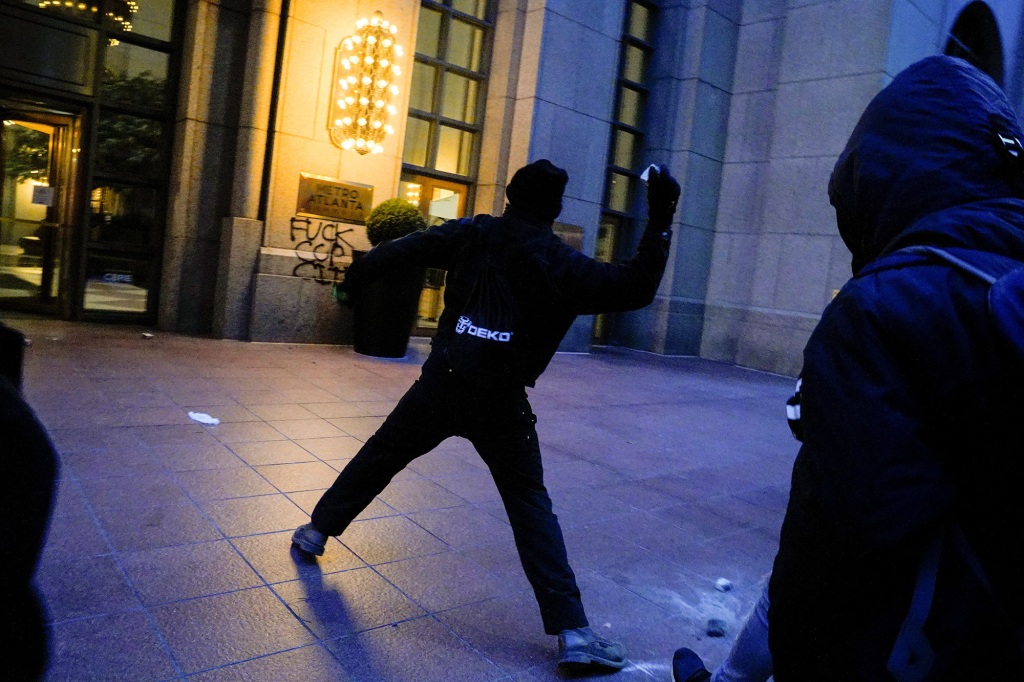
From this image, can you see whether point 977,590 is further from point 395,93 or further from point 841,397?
point 395,93

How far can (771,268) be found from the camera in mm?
14000

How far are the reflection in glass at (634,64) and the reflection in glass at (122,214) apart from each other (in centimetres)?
872

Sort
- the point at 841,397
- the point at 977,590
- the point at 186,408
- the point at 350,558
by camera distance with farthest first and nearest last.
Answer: the point at 186,408 → the point at 350,558 → the point at 841,397 → the point at 977,590

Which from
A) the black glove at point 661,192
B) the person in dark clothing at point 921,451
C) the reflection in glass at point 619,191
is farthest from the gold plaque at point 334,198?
the person in dark clothing at point 921,451

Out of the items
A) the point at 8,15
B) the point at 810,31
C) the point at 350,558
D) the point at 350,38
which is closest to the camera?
the point at 350,558

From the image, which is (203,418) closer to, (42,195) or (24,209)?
(42,195)

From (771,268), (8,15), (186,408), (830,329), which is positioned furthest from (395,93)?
(830,329)

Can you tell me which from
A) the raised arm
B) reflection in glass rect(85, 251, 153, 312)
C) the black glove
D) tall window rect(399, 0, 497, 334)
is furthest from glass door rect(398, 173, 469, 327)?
the black glove

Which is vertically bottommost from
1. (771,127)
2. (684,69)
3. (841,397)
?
(841,397)

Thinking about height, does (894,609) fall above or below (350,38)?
below

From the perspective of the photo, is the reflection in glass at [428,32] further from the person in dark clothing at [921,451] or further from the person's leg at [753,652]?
the person in dark clothing at [921,451]

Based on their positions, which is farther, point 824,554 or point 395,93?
point 395,93

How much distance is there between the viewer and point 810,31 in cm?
1362

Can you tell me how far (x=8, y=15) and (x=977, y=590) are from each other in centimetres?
1067
